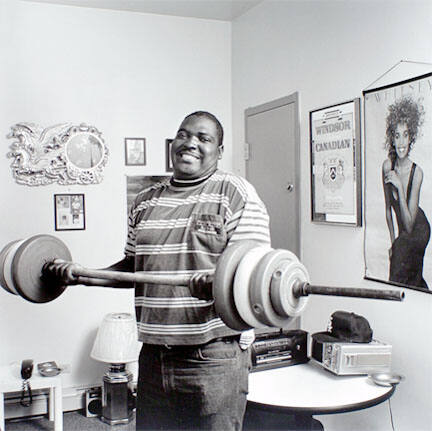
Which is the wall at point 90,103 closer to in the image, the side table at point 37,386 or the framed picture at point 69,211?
the framed picture at point 69,211

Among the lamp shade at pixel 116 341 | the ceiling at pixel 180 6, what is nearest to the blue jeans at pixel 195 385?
the lamp shade at pixel 116 341

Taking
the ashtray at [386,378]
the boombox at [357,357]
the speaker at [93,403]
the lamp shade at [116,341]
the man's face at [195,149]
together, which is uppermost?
the man's face at [195,149]

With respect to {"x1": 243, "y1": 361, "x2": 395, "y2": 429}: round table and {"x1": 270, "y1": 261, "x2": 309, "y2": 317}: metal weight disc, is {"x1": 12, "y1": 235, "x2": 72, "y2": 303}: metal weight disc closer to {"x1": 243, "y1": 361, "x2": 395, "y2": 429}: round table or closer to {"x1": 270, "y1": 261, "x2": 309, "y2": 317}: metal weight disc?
{"x1": 270, "y1": 261, "x2": 309, "y2": 317}: metal weight disc

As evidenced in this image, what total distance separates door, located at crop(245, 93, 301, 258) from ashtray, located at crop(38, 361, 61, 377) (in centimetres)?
146

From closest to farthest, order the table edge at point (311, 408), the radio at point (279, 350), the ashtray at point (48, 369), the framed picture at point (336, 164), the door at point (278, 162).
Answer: the table edge at point (311, 408) < the radio at point (279, 350) < the framed picture at point (336, 164) < the door at point (278, 162) < the ashtray at point (48, 369)

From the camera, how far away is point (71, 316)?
11.5ft

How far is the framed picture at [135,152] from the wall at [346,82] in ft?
2.49

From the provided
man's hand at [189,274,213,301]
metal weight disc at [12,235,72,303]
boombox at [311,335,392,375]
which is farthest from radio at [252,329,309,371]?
man's hand at [189,274,213,301]

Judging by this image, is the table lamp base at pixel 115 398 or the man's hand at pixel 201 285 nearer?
the man's hand at pixel 201 285

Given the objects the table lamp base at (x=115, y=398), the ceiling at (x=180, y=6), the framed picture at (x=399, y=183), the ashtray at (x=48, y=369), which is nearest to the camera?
the framed picture at (x=399, y=183)

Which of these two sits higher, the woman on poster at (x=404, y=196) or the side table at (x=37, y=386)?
the woman on poster at (x=404, y=196)

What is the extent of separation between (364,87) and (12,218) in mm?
2170

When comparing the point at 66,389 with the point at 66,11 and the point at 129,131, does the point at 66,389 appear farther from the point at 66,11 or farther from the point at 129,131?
the point at 66,11

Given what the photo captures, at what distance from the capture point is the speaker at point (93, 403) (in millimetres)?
3469
